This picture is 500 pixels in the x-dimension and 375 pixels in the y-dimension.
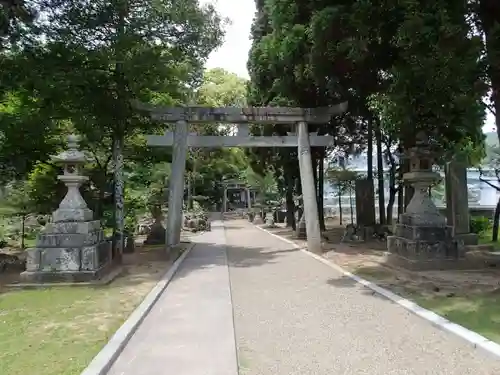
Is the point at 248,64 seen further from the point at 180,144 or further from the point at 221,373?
the point at 221,373

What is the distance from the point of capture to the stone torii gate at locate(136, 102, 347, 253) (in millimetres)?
14750

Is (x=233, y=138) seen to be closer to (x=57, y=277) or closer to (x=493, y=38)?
(x=57, y=277)

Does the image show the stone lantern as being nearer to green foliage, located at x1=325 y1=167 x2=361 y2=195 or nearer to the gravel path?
the gravel path

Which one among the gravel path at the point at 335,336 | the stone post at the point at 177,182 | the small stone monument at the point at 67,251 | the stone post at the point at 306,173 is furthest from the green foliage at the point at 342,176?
the small stone monument at the point at 67,251

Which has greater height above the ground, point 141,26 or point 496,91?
point 141,26

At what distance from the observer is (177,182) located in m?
14.8

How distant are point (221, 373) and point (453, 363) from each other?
7.43 ft

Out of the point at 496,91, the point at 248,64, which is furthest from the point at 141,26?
the point at 496,91

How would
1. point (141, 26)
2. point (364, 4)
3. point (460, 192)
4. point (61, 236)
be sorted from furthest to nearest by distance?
point (460, 192), point (141, 26), point (61, 236), point (364, 4)

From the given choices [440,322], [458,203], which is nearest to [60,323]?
[440,322]

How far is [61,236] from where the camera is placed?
32.0ft

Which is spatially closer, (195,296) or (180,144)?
Result: (195,296)

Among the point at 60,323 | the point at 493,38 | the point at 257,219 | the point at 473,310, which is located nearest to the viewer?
the point at 60,323

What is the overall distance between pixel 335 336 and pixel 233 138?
1039 cm
